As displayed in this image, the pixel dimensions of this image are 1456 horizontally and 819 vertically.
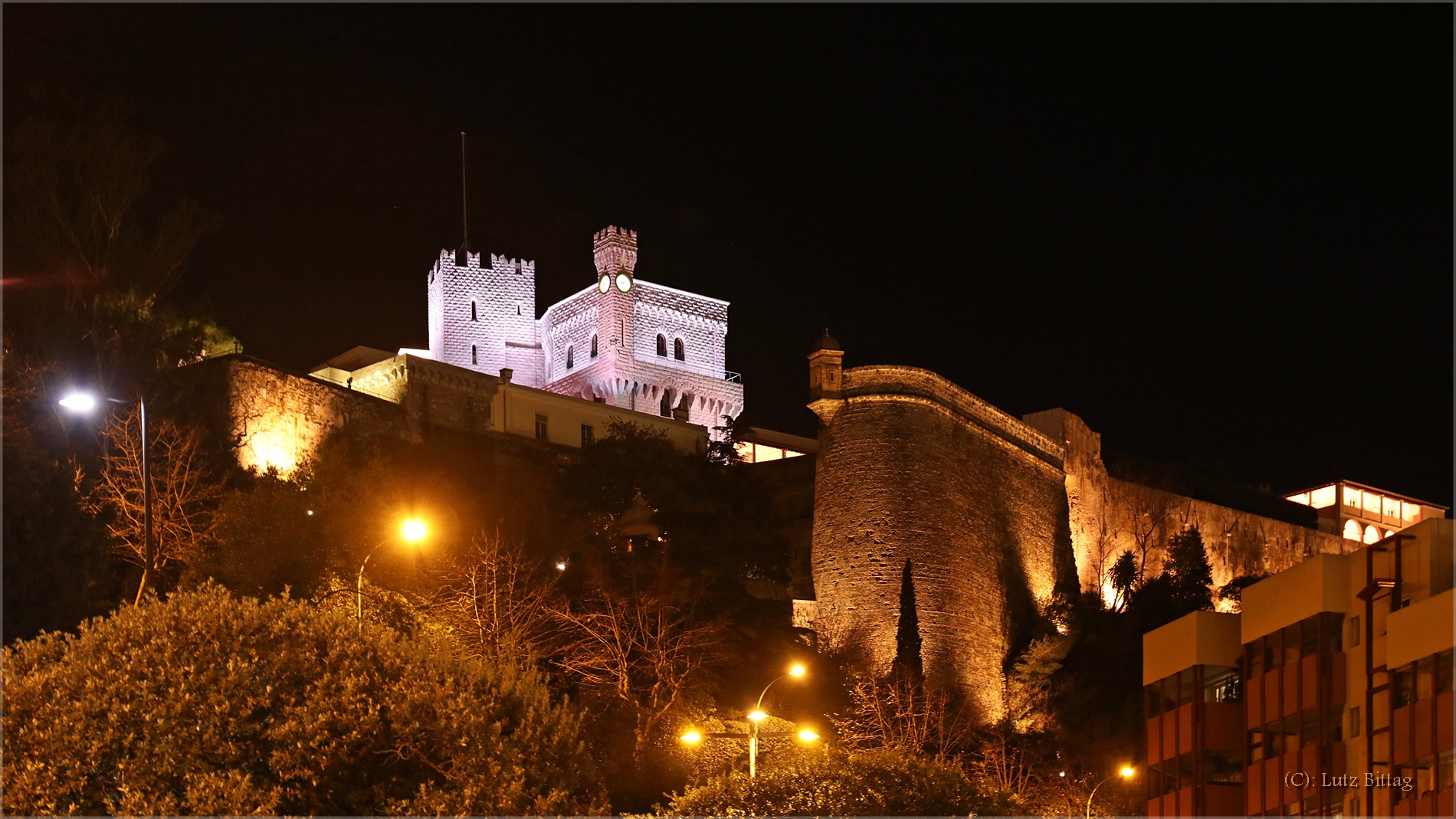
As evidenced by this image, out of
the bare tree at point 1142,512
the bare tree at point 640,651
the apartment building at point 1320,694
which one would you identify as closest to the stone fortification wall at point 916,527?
the bare tree at point 640,651

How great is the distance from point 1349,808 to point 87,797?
17.2 metres

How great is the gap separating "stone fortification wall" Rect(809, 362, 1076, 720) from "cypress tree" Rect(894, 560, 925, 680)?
170mm

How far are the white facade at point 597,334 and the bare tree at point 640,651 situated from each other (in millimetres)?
25108

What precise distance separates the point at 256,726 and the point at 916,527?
2556cm

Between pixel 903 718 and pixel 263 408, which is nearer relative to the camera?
pixel 903 718

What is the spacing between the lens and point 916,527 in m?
47.2

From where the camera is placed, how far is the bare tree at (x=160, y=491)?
131ft

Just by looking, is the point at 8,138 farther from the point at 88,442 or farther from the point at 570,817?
the point at 570,817

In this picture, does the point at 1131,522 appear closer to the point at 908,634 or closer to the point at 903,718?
the point at 908,634

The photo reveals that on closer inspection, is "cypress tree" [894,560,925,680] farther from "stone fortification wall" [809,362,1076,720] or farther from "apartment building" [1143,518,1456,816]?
"apartment building" [1143,518,1456,816]

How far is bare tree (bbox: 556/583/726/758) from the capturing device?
1537 inches

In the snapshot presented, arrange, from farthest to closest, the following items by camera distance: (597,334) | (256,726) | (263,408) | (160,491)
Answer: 1. (597,334)
2. (263,408)
3. (160,491)
4. (256,726)

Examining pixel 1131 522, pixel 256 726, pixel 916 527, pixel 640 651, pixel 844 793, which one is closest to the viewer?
pixel 256 726

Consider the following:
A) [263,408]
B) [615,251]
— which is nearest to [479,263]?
[615,251]
